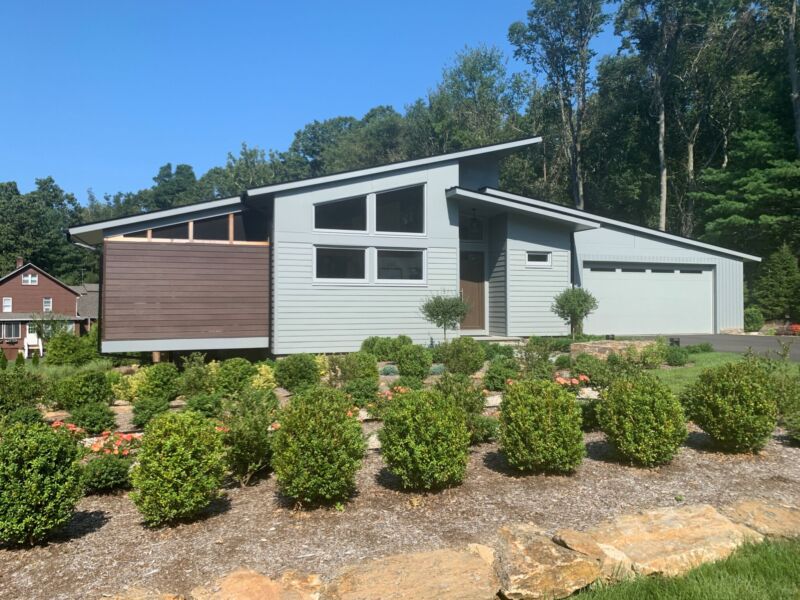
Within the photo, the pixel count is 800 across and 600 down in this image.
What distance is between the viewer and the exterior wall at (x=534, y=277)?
14586mm

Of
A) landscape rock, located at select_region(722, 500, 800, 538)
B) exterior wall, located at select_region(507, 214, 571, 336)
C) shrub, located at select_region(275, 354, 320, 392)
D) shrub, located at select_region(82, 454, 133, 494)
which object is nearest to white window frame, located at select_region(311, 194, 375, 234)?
exterior wall, located at select_region(507, 214, 571, 336)

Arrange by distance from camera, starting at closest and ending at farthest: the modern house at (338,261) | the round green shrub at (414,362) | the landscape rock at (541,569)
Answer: the landscape rock at (541,569) < the round green shrub at (414,362) < the modern house at (338,261)

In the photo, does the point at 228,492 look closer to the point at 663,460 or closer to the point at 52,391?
the point at 663,460

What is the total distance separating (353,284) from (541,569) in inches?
425

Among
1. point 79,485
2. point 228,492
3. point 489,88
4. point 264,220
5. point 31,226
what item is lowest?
point 228,492

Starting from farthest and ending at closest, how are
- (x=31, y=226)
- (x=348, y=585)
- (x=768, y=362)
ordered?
(x=31, y=226)
(x=768, y=362)
(x=348, y=585)

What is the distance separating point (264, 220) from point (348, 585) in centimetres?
1173

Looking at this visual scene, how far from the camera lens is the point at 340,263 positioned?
13422 mm

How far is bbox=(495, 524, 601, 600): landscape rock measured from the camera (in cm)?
282

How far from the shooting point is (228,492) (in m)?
4.41

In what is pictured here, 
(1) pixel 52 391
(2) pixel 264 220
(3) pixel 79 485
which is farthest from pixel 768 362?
(2) pixel 264 220

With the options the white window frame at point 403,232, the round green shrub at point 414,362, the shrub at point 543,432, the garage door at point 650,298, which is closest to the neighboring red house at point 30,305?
the white window frame at point 403,232

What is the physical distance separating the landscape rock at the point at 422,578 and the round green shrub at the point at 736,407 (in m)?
3.16

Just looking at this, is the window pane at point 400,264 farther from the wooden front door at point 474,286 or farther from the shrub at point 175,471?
the shrub at point 175,471
